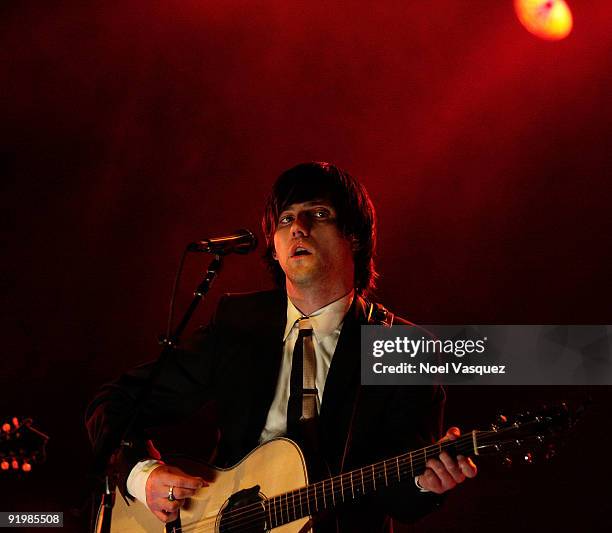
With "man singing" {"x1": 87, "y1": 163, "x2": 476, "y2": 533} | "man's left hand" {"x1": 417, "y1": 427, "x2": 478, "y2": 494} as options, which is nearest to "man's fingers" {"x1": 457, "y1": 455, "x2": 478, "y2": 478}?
"man's left hand" {"x1": 417, "y1": 427, "x2": 478, "y2": 494}

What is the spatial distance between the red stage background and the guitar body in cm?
137

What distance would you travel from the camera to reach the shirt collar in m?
3.33

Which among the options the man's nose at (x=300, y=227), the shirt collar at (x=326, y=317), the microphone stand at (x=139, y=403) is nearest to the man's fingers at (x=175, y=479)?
the microphone stand at (x=139, y=403)

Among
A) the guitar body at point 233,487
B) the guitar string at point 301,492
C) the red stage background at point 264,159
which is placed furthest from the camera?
the red stage background at point 264,159

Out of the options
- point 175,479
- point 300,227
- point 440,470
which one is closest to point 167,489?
point 175,479

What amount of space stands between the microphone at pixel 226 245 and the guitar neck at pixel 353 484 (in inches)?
35.6

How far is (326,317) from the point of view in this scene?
3.34m

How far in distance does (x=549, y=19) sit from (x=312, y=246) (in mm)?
2050

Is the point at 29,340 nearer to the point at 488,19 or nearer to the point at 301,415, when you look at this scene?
the point at 301,415

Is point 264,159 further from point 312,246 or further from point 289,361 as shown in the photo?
point 289,361

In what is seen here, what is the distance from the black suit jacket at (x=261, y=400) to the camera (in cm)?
298

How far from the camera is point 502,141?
14.0 ft

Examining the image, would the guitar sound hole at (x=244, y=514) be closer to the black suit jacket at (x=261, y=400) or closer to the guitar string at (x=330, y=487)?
the guitar string at (x=330, y=487)

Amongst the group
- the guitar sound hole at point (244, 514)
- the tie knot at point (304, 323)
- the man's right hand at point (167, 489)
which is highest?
the tie knot at point (304, 323)
